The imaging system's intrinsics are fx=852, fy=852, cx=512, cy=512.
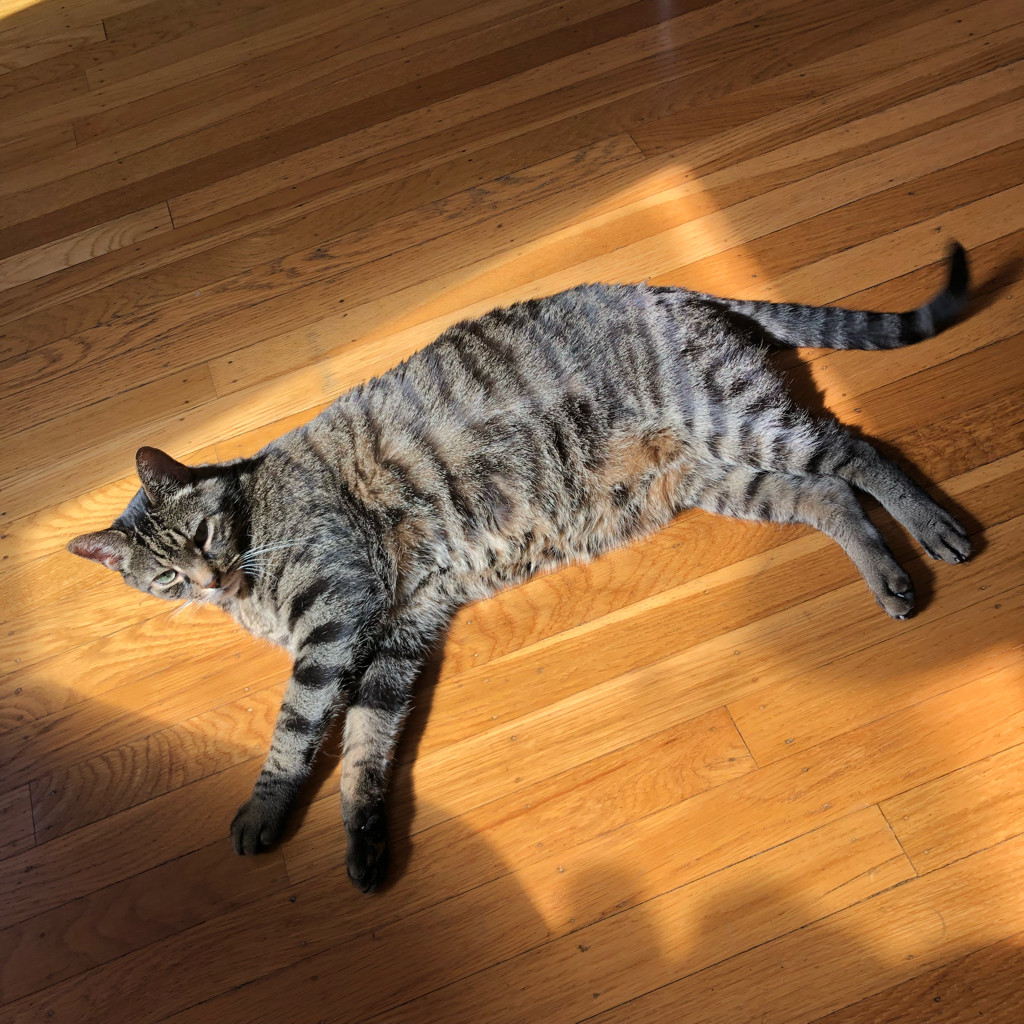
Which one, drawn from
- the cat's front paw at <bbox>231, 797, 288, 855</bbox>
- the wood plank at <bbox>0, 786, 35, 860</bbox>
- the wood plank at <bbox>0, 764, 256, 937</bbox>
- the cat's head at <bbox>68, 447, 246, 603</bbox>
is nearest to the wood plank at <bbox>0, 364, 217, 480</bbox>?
the cat's head at <bbox>68, 447, 246, 603</bbox>

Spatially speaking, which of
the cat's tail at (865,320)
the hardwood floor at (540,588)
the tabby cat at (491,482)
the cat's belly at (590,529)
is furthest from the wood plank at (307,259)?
the cat's belly at (590,529)

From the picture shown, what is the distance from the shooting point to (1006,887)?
155cm

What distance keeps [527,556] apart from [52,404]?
1.60 metres

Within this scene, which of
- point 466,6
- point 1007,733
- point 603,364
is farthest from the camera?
point 466,6

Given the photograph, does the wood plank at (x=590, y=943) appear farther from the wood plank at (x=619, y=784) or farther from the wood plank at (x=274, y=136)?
the wood plank at (x=274, y=136)

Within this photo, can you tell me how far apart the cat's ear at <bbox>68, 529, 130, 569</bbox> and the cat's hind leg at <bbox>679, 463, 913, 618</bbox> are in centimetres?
131

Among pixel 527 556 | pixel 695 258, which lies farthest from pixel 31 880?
pixel 695 258

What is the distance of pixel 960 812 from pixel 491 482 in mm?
1178

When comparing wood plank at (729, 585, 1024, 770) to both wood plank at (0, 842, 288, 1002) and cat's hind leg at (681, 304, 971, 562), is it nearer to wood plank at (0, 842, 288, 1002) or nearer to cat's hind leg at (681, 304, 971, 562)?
cat's hind leg at (681, 304, 971, 562)

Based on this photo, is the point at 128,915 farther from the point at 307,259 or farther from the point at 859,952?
the point at 307,259

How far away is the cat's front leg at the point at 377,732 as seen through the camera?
175 centimetres

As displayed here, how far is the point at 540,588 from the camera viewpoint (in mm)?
2072

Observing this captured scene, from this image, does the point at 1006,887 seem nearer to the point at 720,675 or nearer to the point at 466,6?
the point at 720,675

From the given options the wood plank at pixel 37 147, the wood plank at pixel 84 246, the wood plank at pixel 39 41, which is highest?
the wood plank at pixel 39 41
